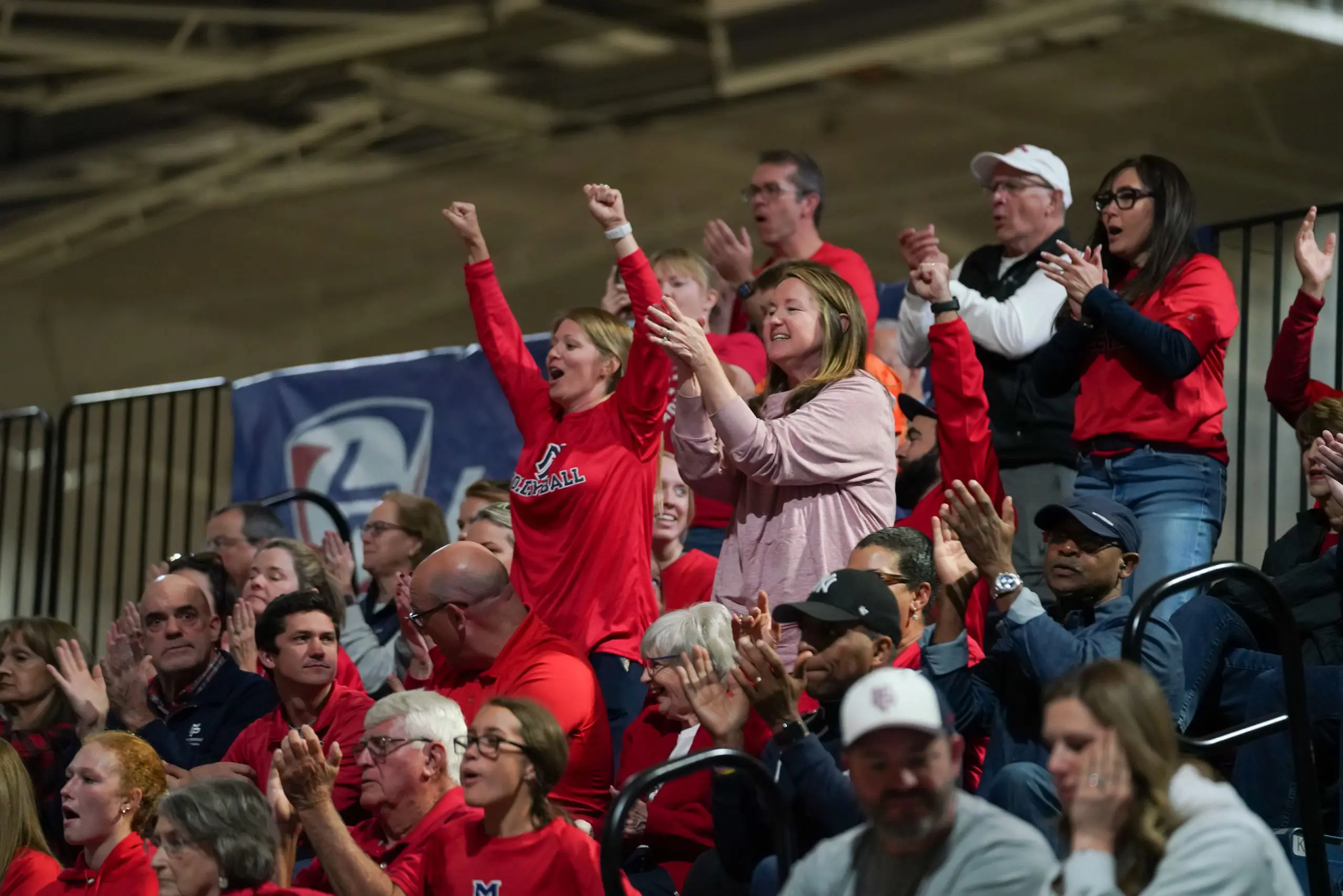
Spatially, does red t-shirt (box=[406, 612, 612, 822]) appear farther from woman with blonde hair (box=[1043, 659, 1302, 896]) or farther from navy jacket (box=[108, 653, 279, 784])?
woman with blonde hair (box=[1043, 659, 1302, 896])

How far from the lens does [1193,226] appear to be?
534cm

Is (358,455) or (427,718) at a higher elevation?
(427,718)

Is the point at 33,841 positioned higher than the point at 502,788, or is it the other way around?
the point at 502,788

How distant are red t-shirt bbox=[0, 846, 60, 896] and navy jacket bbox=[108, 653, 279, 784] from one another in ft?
1.72

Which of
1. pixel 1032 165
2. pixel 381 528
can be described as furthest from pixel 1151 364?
pixel 381 528

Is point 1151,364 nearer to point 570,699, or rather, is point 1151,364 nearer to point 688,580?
point 688,580

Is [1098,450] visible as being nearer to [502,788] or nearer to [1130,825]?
[502,788]

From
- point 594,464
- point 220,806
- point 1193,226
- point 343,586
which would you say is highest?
point 1193,226

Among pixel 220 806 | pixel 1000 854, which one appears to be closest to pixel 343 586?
pixel 220 806

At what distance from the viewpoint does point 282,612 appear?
535cm

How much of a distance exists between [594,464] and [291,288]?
6.91 metres

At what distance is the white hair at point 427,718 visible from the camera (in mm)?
4512

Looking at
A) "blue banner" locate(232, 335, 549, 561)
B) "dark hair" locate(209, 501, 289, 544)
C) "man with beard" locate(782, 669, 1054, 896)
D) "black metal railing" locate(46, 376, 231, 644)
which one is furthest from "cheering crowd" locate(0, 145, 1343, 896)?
"black metal railing" locate(46, 376, 231, 644)

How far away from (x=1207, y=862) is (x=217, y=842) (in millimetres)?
2325
